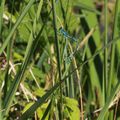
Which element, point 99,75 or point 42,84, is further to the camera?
point 99,75

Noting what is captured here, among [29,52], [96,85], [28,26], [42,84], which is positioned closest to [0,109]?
[29,52]

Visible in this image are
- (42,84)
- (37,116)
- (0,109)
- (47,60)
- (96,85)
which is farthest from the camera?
(96,85)

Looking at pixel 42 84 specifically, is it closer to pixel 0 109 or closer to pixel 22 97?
pixel 22 97

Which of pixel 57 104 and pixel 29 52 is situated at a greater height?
pixel 29 52

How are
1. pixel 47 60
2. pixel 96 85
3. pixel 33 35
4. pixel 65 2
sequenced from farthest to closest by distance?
pixel 96 85
pixel 47 60
pixel 65 2
pixel 33 35

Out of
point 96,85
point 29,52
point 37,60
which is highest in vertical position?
point 29,52

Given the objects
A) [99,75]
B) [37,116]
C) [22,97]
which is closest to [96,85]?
[99,75]
